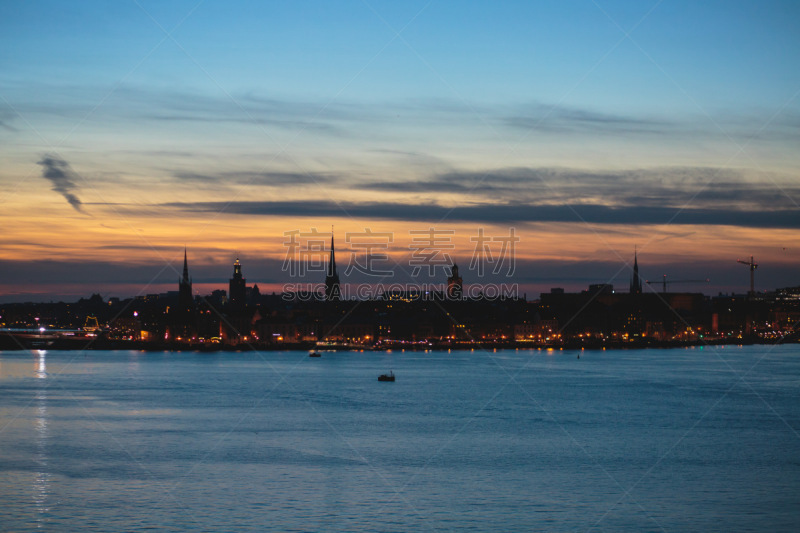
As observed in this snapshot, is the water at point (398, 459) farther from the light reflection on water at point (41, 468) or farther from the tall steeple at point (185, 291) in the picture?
the tall steeple at point (185, 291)

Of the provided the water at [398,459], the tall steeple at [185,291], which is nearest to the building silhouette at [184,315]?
the tall steeple at [185,291]

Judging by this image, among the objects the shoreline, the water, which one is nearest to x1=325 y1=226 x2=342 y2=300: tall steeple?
the shoreline

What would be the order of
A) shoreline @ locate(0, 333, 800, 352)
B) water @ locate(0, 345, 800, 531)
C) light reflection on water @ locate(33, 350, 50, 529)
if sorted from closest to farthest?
water @ locate(0, 345, 800, 531), light reflection on water @ locate(33, 350, 50, 529), shoreline @ locate(0, 333, 800, 352)

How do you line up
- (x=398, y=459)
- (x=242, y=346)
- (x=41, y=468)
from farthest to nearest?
(x=242, y=346)
(x=398, y=459)
(x=41, y=468)

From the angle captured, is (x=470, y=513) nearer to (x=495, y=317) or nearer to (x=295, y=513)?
(x=295, y=513)

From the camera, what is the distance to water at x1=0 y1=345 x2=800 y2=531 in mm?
14102

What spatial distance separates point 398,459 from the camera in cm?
1894

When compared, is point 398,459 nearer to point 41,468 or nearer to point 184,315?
point 41,468

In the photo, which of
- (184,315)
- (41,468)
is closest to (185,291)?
(184,315)

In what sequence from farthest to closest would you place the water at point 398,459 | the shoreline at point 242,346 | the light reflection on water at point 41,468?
the shoreline at point 242,346 < the light reflection on water at point 41,468 < the water at point 398,459

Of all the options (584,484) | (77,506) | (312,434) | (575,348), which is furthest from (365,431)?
(575,348)

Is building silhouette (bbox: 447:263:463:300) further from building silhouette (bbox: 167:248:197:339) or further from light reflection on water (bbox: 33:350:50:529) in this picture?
light reflection on water (bbox: 33:350:50:529)

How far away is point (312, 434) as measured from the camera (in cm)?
2266

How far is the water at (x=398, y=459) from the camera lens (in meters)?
14.1
